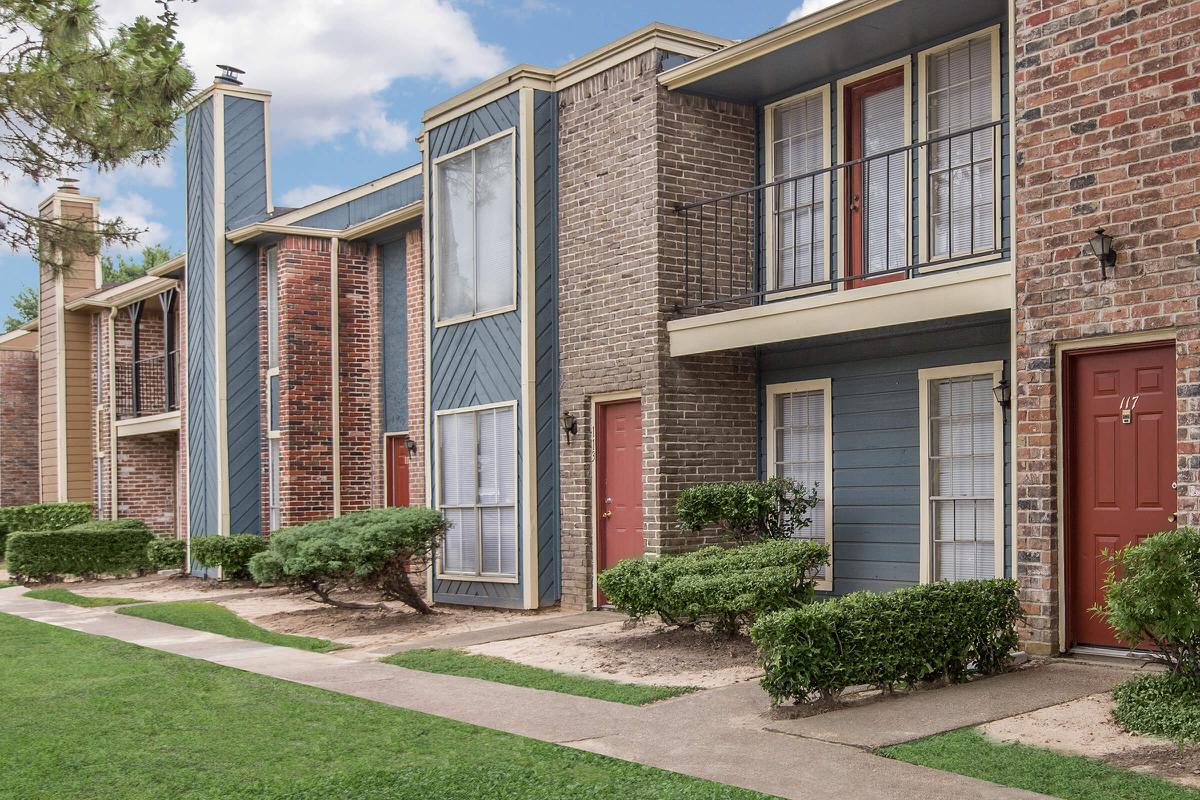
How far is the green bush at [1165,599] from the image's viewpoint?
711cm

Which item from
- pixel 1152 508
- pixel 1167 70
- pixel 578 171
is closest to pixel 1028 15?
pixel 1167 70

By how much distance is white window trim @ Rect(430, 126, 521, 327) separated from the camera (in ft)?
45.1

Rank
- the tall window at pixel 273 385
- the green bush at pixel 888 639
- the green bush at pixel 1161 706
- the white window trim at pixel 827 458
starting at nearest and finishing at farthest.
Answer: the green bush at pixel 1161 706, the green bush at pixel 888 639, the white window trim at pixel 827 458, the tall window at pixel 273 385

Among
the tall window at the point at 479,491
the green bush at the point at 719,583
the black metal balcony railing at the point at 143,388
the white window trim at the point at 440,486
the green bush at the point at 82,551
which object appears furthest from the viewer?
the black metal balcony railing at the point at 143,388

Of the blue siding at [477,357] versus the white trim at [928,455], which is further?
the blue siding at [477,357]

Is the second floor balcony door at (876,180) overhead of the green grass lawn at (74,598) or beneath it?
overhead

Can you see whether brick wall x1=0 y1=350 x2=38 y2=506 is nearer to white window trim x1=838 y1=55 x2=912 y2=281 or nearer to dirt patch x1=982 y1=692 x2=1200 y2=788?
white window trim x1=838 y1=55 x2=912 y2=281

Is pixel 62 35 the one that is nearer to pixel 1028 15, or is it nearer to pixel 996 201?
pixel 1028 15

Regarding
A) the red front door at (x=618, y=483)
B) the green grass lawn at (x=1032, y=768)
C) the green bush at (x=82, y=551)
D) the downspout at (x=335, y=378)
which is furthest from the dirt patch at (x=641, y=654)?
the green bush at (x=82, y=551)

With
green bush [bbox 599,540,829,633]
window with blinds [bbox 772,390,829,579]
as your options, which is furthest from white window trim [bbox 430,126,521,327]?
green bush [bbox 599,540,829,633]

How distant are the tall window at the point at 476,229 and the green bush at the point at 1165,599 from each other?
8024 millimetres

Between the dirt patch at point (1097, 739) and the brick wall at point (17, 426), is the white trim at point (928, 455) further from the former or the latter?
the brick wall at point (17, 426)

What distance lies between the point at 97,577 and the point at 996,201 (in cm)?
1686

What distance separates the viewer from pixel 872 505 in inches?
449
